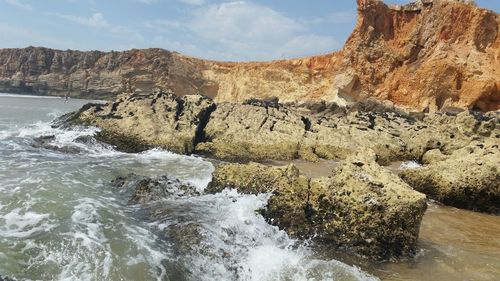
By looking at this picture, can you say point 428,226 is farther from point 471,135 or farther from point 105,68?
point 105,68

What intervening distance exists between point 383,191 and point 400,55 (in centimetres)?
3701

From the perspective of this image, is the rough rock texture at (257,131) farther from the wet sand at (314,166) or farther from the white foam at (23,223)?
the white foam at (23,223)

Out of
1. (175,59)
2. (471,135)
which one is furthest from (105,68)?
(471,135)

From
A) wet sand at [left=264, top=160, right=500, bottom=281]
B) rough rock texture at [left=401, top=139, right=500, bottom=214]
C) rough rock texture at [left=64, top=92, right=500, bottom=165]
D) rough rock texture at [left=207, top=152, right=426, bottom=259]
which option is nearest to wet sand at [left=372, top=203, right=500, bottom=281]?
wet sand at [left=264, top=160, right=500, bottom=281]

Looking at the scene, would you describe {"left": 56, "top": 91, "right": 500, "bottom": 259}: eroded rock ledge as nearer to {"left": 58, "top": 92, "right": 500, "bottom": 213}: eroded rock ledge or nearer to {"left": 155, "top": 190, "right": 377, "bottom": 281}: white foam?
{"left": 58, "top": 92, "right": 500, "bottom": 213}: eroded rock ledge

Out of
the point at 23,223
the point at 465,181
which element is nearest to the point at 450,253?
the point at 465,181

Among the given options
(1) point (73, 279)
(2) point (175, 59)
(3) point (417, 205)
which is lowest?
(1) point (73, 279)

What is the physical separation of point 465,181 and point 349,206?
5224 mm

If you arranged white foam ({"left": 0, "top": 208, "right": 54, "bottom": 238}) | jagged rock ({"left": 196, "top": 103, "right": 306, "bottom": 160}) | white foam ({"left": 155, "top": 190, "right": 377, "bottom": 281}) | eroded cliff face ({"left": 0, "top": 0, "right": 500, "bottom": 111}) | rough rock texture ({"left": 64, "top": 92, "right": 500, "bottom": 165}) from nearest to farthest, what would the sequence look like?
white foam ({"left": 155, "top": 190, "right": 377, "bottom": 281}), white foam ({"left": 0, "top": 208, "right": 54, "bottom": 238}), jagged rock ({"left": 196, "top": 103, "right": 306, "bottom": 160}), rough rock texture ({"left": 64, "top": 92, "right": 500, "bottom": 165}), eroded cliff face ({"left": 0, "top": 0, "right": 500, "bottom": 111})

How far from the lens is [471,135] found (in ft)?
58.9

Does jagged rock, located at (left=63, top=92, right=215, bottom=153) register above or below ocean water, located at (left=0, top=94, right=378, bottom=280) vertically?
above

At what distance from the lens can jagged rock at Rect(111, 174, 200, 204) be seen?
9195mm

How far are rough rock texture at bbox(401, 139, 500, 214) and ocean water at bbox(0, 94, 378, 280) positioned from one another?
575 centimetres

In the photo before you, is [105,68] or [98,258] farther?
[105,68]
